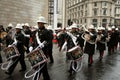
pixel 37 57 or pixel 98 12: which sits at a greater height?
pixel 98 12

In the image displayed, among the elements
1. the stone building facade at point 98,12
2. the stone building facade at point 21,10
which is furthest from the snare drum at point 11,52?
the stone building facade at point 98,12

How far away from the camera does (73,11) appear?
10762 centimetres

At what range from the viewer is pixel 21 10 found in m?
22.7

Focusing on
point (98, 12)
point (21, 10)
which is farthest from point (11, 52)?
point (98, 12)

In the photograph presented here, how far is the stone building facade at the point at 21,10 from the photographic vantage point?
2019 cm

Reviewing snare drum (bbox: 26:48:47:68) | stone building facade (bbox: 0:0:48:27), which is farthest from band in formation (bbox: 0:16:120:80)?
stone building facade (bbox: 0:0:48:27)

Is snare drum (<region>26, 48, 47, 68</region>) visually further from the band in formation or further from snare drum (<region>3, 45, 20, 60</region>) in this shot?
snare drum (<region>3, 45, 20, 60</region>)

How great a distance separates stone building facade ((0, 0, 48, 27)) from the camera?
795 inches

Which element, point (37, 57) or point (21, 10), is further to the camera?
point (21, 10)

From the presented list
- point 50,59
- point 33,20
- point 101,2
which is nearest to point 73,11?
point 101,2

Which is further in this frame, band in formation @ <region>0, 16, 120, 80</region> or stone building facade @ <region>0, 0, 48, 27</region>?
stone building facade @ <region>0, 0, 48, 27</region>

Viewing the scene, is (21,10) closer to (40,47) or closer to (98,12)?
(40,47)

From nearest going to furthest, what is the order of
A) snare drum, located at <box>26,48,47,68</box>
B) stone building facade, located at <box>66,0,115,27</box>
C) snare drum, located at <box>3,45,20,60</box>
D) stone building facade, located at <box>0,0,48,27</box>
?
snare drum, located at <box>26,48,47,68</box>
snare drum, located at <box>3,45,20,60</box>
stone building facade, located at <box>0,0,48,27</box>
stone building facade, located at <box>66,0,115,27</box>

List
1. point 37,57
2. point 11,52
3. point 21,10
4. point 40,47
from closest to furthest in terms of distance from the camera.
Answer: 1. point 37,57
2. point 40,47
3. point 11,52
4. point 21,10
